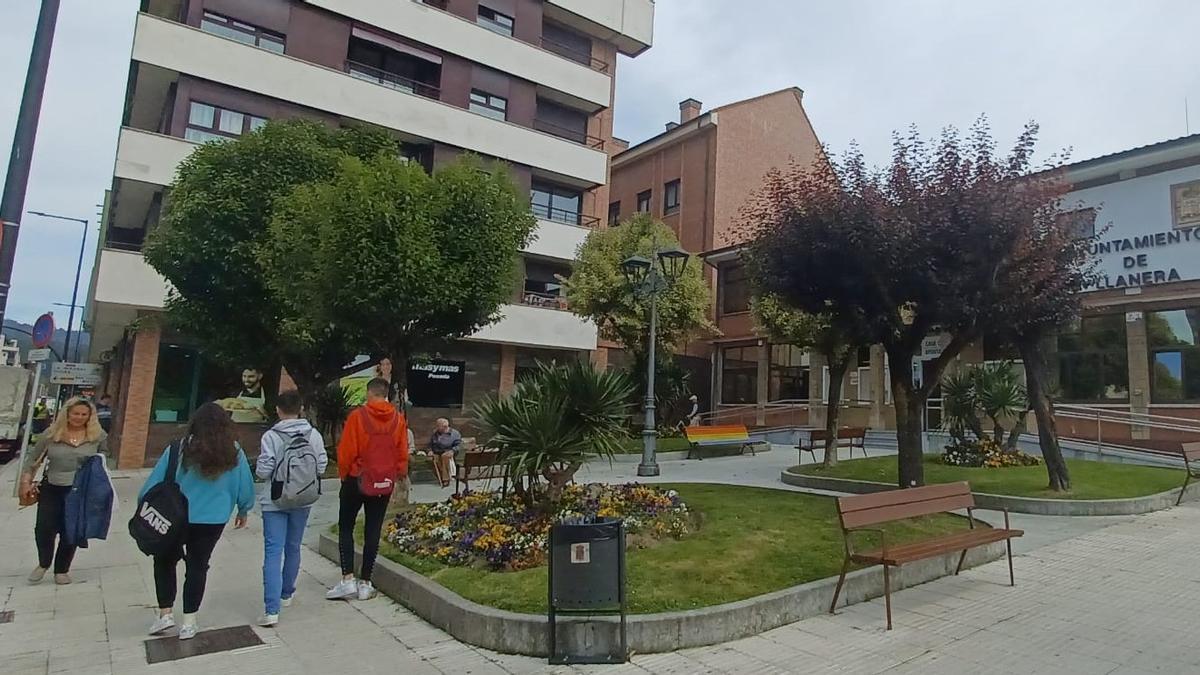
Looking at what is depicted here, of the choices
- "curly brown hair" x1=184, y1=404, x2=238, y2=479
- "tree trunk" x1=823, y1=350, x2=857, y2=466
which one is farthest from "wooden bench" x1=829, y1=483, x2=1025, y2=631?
"tree trunk" x1=823, y1=350, x2=857, y2=466

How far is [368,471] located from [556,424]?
196 cm

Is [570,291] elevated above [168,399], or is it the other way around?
[570,291]

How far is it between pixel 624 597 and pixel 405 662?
1482 millimetres

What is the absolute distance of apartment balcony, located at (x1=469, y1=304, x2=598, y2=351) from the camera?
934 inches

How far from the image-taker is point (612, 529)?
186 inches

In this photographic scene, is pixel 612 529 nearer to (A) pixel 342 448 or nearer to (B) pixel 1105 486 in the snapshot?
(A) pixel 342 448

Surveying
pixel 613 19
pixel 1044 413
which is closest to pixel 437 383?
pixel 613 19

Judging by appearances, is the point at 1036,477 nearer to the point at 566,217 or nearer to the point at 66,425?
the point at 66,425

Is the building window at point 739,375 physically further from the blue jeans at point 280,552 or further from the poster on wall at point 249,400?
the blue jeans at point 280,552

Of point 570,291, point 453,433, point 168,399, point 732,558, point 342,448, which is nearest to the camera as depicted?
point 342,448

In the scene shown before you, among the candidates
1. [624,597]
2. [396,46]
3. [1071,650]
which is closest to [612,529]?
[624,597]

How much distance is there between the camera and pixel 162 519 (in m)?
4.88

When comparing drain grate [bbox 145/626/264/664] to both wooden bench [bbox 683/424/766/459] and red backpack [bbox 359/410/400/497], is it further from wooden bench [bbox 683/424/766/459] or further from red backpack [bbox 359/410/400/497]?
wooden bench [bbox 683/424/766/459]

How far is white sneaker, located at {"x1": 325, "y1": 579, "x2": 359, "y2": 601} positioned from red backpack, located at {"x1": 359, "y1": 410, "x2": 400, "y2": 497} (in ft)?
2.77
